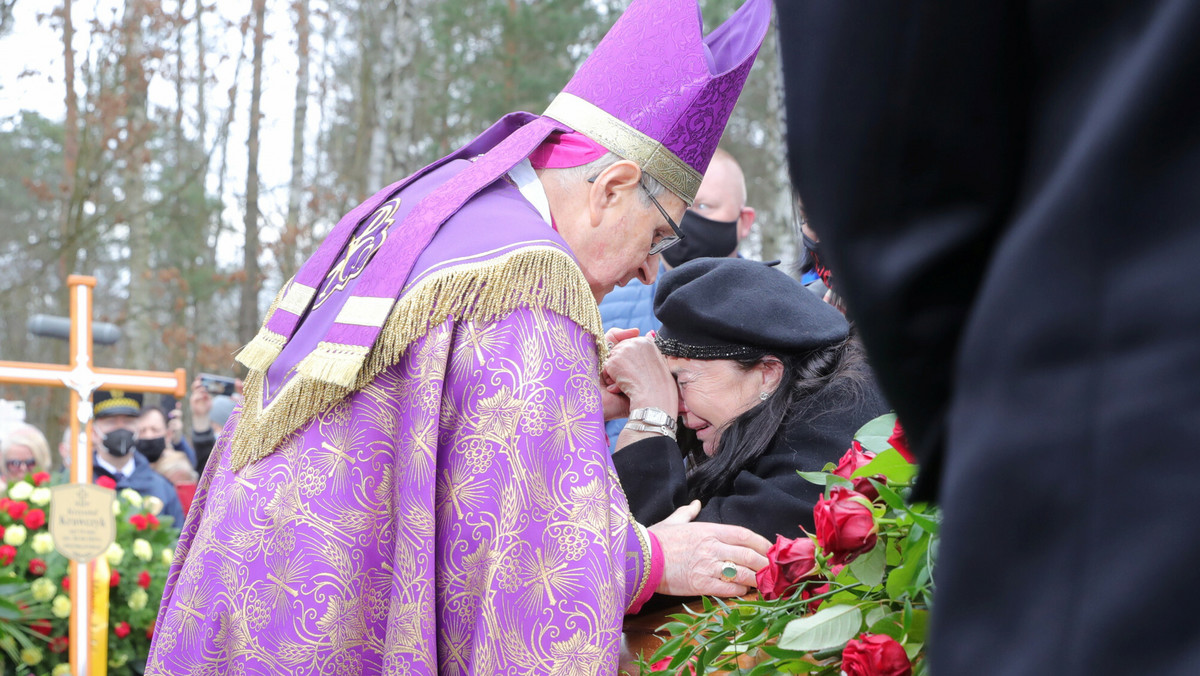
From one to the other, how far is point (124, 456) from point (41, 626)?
2.44 meters

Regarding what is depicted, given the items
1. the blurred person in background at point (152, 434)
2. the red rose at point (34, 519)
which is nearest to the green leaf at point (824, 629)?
the red rose at point (34, 519)

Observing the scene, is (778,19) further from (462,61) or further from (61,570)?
(462,61)

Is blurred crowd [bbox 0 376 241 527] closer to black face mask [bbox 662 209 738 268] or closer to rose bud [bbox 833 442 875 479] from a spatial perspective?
black face mask [bbox 662 209 738 268]

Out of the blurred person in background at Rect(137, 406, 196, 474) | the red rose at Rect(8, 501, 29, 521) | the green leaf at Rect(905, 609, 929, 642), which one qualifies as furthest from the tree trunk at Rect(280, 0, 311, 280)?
the green leaf at Rect(905, 609, 929, 642)

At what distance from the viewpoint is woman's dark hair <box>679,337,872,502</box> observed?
271 cm

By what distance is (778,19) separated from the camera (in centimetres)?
72

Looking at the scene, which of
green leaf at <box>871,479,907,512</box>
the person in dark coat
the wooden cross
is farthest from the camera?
the wooden cross

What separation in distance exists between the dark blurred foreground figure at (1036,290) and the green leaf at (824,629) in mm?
613

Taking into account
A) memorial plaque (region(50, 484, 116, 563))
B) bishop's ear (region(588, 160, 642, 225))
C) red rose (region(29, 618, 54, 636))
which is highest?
bishop's ear (region(588, 160, 642, 225))

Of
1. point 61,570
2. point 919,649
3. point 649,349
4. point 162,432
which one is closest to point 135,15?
point 162,432

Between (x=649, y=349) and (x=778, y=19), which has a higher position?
(x=778, y=19)

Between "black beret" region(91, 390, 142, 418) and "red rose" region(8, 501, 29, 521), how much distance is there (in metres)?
2.23

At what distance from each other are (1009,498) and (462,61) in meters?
16.8

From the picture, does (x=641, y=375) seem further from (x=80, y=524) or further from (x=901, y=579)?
(x=80, y=524)
